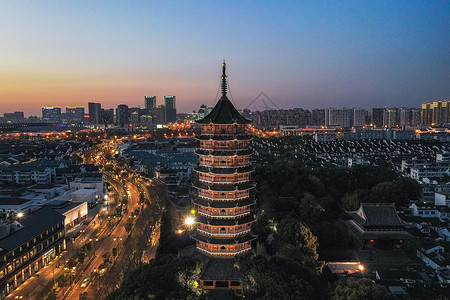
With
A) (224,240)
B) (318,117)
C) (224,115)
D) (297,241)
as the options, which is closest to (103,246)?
(224,240)

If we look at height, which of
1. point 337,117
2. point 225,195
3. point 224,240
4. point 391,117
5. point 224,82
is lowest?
point 224,240

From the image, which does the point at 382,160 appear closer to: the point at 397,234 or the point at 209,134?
the point at 397,234

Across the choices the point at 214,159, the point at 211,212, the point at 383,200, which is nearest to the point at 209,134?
the point at 214,159

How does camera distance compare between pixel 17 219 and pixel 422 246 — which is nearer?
pixel 422 246

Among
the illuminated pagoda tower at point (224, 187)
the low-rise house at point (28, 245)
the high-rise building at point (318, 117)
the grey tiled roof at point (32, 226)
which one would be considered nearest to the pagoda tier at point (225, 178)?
the illuminated pagoda tower at point (224, 187)

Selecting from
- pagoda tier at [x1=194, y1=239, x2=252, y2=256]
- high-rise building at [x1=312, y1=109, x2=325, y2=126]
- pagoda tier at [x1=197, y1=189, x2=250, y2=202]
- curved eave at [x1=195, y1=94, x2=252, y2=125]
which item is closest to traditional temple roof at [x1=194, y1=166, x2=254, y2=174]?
pagoda tier at [x1=197, y1=189, x2=250, y2=202]

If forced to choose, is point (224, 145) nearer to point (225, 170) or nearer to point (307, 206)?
point (225, 170)
